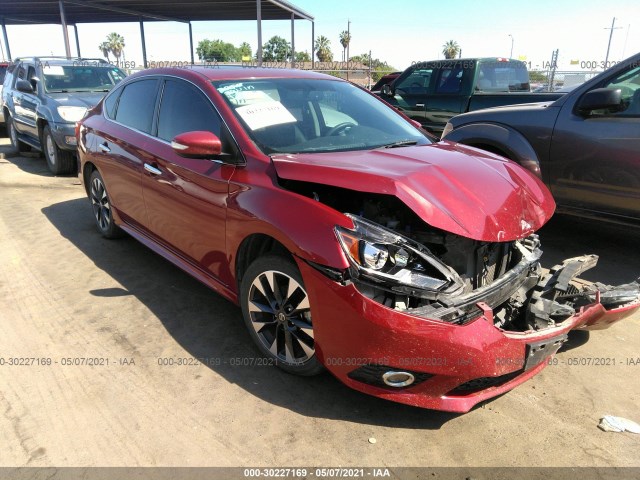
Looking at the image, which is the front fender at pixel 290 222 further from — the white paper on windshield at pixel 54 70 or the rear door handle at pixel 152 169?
the white paper on windshield at pixel 54 70

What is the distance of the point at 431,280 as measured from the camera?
232 centimetres

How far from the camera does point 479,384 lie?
7.77 ft

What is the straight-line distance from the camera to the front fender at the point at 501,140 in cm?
485

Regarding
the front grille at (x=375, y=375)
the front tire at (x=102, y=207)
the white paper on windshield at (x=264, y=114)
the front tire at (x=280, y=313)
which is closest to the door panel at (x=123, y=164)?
the front tire at (x=102, y=207)

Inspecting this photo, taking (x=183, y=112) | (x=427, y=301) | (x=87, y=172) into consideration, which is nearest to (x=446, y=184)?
(x=427, y=301)

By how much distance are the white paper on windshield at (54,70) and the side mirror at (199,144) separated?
7.75 meters

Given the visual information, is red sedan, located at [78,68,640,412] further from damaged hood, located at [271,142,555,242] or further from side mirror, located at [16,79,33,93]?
side mirror, located at [16,79,33,93]

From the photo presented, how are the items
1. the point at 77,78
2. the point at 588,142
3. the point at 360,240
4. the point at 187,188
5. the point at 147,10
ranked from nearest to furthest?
1. the point at 360,240
2. the point at 187,188
3. the point at 588,142
4. the point at 77,78
5. the point at 147,10

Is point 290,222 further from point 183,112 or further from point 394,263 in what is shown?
point 183,112

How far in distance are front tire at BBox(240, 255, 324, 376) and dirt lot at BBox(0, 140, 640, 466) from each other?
0.16 m

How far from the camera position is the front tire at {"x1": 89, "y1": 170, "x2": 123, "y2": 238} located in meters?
5.00

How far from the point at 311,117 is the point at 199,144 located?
2.94 feet

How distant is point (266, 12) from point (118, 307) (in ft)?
61.3

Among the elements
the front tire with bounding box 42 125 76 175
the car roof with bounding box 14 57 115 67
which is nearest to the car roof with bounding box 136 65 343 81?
the front tire with bounding box 42 125 76 175
